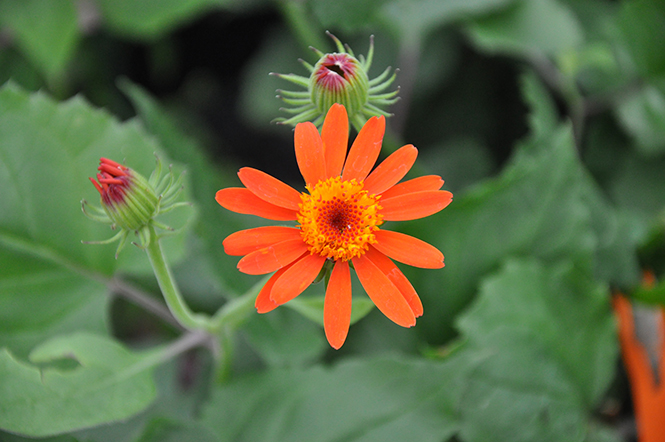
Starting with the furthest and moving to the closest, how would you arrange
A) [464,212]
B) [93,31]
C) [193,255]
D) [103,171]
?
[93,31]
[193,255]
[464,212]
[103,171]

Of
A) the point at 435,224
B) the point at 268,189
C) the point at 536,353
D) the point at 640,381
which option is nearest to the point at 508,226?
the point at 435,224

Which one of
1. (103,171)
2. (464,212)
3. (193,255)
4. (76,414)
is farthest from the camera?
(193,255)

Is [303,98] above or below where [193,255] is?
above

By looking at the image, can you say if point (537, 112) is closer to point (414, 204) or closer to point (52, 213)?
point (414, 204)

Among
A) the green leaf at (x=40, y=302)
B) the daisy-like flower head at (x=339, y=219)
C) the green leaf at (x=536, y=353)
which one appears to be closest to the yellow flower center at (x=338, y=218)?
the daisy-like flower head at (x=339, y=219)

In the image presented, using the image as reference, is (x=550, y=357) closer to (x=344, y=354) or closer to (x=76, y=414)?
(x=344, y=354)

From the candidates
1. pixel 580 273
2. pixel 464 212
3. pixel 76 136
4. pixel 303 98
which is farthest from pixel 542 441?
pixel 76 136

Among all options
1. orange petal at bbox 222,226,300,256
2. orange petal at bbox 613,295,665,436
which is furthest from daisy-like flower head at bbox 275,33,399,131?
orange petal at bbox 613,295,665,436

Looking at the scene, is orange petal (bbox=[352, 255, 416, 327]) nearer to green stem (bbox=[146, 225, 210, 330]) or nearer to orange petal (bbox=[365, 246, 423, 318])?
orange petal (bbox=[365, 246, 423, 318])

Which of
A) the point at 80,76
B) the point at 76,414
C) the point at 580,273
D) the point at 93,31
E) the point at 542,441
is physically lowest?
the point at 542,441
